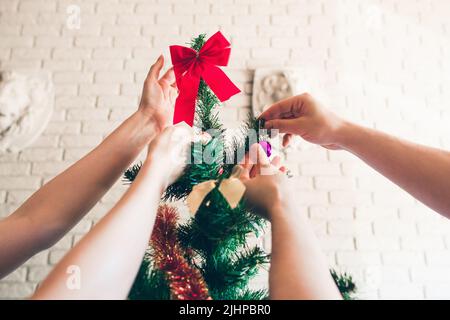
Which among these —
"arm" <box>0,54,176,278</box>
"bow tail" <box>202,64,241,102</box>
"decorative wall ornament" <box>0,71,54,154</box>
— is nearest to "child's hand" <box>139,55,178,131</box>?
"arm" <box>0,54,176,278</box>

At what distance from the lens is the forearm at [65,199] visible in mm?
613

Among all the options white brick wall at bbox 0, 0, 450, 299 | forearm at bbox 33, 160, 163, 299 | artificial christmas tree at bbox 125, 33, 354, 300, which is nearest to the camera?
forearm at bbox 33, 160, 163, 299

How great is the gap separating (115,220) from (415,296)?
5.03ft

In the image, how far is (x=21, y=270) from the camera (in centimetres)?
148

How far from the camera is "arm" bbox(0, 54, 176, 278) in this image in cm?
61

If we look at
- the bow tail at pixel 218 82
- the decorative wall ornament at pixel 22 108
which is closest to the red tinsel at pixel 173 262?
the bow tail at pixel 218 82

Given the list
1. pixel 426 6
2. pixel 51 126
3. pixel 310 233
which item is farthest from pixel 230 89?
pixel 426 6

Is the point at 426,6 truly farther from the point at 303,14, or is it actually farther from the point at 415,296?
the point at 415,296

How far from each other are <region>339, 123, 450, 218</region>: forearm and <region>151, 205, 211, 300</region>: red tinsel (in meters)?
0.36

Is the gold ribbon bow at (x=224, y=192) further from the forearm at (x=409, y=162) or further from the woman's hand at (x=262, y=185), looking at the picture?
the forearm at (x=409, y=162)

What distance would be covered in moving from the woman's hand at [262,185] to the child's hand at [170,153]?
0.11 m

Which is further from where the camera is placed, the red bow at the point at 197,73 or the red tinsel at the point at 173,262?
the red bow at the point at 197,73

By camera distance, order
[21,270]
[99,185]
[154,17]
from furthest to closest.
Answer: [154,17] → [21,270] → [99,185]

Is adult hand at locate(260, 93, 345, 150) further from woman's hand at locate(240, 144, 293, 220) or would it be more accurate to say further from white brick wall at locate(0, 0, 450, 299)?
white brick wall at locate(0, 0, 450, 299)
